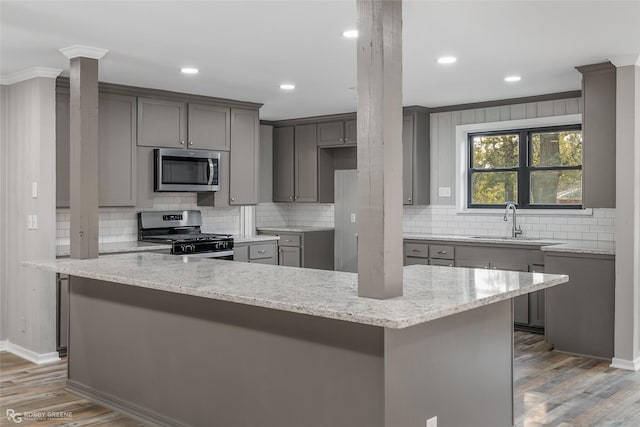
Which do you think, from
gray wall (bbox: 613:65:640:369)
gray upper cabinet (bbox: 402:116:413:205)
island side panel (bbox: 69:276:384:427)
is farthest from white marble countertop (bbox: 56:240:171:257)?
gray wall (bbox: 613:65:640:369)

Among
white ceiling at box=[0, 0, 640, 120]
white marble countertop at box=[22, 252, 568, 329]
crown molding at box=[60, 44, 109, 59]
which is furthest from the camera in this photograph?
crown molding at box=[60, 44, 109, 59]

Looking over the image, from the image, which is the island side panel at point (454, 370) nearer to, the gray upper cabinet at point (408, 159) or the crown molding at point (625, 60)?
the crown molding at point (625, 60)

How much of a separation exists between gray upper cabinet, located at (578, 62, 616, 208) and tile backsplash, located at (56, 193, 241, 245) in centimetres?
399

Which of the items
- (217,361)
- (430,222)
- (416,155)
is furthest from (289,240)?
(217,361)

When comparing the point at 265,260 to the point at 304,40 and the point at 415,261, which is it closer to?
the point at 415,261

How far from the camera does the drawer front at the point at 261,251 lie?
6.72 m

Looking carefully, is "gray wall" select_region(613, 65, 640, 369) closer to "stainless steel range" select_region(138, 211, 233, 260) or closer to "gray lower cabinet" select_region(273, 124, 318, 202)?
"stainless steel range" select_region(138, 211, 233, 260)

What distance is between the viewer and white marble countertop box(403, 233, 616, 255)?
4.90 m

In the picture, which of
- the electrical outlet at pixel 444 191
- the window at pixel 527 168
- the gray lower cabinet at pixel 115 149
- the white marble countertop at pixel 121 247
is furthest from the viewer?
the electrical outlet at pixel 444 191

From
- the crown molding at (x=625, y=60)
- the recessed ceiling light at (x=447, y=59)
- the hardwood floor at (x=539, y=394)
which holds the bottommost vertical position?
the hardwood floor at (x=539, y=394)

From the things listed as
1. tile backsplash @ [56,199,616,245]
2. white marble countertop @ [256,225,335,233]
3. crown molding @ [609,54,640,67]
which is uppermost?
crown molding @ [609,54,640,67]

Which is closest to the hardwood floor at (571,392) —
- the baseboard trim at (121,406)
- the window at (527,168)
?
the window at (527,168)

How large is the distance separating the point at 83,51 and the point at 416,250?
151 inches

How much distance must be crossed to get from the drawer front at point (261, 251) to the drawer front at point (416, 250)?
153 centimetres
